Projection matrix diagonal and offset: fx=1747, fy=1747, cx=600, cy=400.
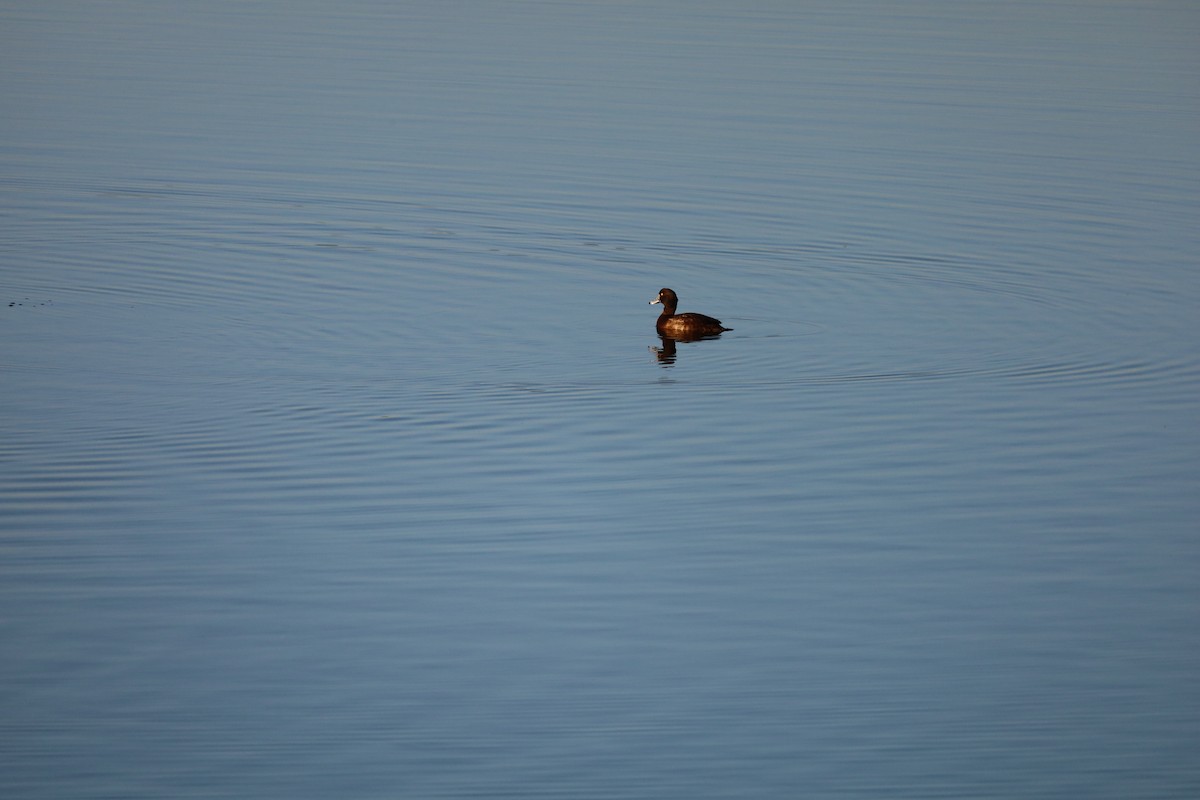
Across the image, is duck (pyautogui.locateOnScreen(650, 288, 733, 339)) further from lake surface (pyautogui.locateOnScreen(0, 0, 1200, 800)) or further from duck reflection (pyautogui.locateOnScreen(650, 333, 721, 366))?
lake surface (pyautogui.locateOnScreen(0, 0, 1200, 800))

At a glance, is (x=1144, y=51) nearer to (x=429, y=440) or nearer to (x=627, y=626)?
(x=429, y=440)

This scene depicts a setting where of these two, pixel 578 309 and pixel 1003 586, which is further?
pixel 578 309

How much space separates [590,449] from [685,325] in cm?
A: 362

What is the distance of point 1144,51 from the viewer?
35312 millimetres

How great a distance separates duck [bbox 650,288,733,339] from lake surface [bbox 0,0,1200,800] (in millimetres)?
172

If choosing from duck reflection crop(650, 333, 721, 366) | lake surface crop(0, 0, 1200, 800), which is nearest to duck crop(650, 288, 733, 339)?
duck reflection crop(650, 333, 721, 366)

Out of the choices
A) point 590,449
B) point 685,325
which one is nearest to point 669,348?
point 685,325

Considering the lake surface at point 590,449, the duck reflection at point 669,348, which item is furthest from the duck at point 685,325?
the lake surface at point 590,449

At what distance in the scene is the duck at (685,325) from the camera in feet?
52.2

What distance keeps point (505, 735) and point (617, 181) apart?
15338 mm

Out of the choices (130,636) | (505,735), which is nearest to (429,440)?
(130,636)

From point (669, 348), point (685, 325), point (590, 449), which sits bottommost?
point (590, 449)

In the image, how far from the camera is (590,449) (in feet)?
41.2

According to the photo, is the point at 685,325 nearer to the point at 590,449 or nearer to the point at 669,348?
the point at 669,348
